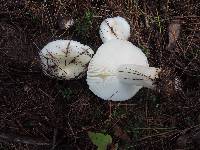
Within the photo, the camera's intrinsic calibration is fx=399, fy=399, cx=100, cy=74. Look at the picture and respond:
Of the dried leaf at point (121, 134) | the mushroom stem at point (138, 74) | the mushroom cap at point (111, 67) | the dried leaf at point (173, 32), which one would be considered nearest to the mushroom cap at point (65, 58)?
the mushroom cap at point (111, 67)

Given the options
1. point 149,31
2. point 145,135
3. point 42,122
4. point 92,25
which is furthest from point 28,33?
point 145,135

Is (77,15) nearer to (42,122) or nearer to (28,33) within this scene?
(28,33)

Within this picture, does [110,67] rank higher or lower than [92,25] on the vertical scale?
lower

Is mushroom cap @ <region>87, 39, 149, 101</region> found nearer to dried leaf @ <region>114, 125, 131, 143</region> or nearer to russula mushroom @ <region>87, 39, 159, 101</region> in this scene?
russula mushroom @ <region>87, 39, 159, 101</region>

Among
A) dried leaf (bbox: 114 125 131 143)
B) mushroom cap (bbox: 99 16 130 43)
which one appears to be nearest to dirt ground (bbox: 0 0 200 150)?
dried leaf (bbox: 114 125 131 143)

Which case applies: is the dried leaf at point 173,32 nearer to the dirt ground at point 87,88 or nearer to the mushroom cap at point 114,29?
the dirt ground at point 87,88

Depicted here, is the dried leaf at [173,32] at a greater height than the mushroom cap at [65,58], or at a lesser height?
greater
